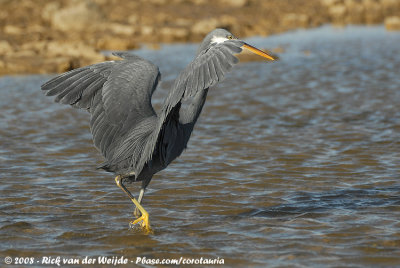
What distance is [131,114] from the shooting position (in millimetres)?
5828

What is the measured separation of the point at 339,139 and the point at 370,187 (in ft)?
6.89

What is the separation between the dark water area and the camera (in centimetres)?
527

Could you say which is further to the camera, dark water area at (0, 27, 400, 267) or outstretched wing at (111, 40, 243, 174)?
dark water area at (0, 27, 400, 267)

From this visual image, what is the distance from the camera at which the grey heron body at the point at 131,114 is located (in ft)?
18.2

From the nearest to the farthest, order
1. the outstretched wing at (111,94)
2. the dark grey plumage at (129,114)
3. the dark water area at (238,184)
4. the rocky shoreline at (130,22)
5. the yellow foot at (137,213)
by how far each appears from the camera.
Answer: the dark water area at (238,184)
the dark grey plumage at (129,114)
the outstretched wing at (111,94)
the yellow foot at (137,213)
the rocky shoreline at (130,22)

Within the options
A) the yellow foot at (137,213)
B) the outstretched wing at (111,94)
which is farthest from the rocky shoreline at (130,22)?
the yellow foot at (137,213)

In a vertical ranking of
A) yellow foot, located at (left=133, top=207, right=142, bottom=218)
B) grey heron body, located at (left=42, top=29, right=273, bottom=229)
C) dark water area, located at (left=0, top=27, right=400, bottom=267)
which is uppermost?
grey heron body, located at (left=42, top=29, right=273, bottom=229)

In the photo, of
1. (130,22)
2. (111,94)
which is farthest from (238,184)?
(130,22)

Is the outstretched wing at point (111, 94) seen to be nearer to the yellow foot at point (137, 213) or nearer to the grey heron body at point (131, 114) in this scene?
the grey heron body at point (131, 114)

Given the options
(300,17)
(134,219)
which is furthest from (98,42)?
(134,219)

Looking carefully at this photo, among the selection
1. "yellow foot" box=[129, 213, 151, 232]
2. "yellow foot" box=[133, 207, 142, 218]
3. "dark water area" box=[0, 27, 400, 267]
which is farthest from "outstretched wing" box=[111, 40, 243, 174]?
"dark water area" box=[0, 27, 400, 267]

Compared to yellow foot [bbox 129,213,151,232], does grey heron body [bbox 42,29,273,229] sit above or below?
above

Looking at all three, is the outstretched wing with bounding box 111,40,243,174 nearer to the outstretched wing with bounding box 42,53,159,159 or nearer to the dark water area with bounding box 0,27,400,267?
the outstretched wing with bounding box 42,53,159,159

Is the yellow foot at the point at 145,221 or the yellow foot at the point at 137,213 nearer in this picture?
the yellow foot at the point at 145,221
